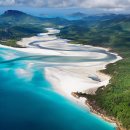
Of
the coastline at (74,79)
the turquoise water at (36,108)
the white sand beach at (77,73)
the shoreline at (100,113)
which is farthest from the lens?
the white sand beach at (77,73)

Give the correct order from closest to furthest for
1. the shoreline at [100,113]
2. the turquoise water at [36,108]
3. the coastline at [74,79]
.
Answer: the turquoise water at [36,108], the shoreline at [100,113], the coastline at [74,79]

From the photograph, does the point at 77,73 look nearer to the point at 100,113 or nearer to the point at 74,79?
the point at 74,79

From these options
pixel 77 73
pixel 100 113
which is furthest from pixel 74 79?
pixel 100 113

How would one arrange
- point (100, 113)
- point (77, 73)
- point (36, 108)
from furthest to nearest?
point (77, 73) < point (36, 108) < point (100, 113)

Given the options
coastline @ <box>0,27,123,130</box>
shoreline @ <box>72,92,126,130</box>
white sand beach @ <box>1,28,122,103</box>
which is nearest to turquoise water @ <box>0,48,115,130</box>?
shoreline @ <box>72,92,126,130</box>

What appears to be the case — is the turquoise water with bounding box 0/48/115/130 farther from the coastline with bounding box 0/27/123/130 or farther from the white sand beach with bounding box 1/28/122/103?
the white sand beach with bounding box 1/28/122/103

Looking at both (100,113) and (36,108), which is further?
(36,108)

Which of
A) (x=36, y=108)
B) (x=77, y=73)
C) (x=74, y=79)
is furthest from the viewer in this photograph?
(x=77, y=73)

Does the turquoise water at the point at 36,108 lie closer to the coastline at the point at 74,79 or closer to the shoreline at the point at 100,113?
the shoreline at the point at 100,113

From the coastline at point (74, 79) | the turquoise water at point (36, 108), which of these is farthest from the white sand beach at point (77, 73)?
the turquoise water at point (36, 108)

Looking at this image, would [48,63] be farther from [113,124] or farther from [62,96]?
[113,124]
